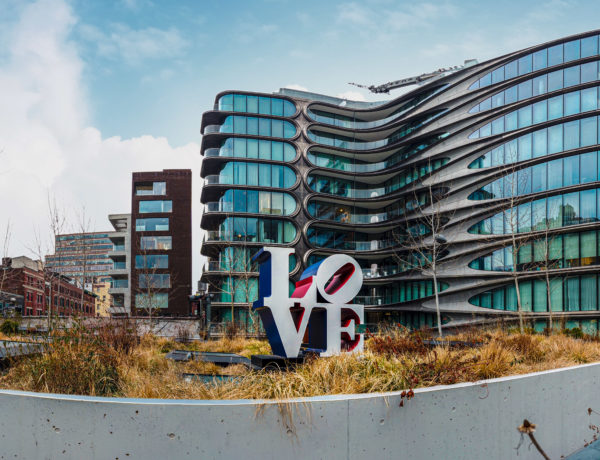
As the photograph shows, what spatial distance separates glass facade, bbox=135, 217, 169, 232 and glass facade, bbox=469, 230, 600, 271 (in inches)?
1405

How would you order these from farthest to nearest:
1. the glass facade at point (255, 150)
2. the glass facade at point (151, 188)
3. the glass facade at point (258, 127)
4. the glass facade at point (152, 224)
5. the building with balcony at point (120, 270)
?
1. the building with balcony at point (120, 270)
2. the glass facade at point (151, 188)
3. the glass facade at point (152, 224)
4. the glass facade at point (258, 127)
5. the glass facade at point (255, 150)

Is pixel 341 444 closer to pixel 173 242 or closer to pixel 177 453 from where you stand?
pixel 177 453

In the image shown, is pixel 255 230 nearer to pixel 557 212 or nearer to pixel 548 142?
pixel 557 212

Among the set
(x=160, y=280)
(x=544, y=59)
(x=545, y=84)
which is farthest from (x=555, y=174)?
(x=160, y=280)

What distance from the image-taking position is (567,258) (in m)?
34.2

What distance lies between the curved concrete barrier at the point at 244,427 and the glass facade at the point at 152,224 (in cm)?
5029

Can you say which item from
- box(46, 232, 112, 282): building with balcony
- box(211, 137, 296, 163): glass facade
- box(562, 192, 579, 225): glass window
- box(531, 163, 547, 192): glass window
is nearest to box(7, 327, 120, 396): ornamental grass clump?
box(46, 232, 112, 282): building with balcony

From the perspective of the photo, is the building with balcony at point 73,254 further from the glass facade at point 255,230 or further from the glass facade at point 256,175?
the glass facade at point 256,175

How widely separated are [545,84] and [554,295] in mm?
16401

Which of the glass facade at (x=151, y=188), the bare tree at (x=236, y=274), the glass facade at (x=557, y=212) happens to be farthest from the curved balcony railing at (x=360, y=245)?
the glass facade at (x=151, y=188)

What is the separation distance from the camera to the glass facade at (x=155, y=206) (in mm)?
54469

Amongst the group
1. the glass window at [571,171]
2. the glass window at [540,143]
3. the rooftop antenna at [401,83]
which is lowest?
the glass window at [571,171]

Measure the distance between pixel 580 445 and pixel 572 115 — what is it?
3266cm

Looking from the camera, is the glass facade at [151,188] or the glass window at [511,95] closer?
the glass window at [511,95]
